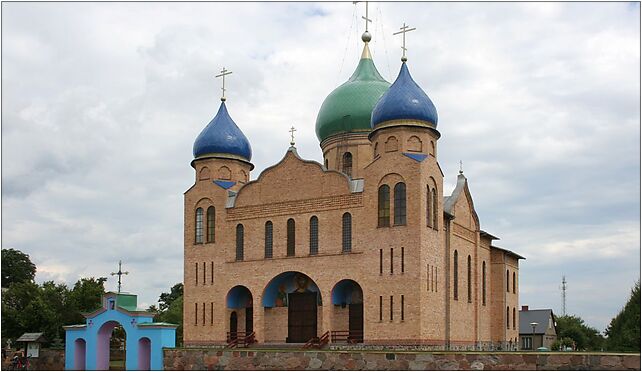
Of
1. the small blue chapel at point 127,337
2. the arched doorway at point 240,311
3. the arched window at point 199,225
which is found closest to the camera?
the small blue chapel at point 127,337

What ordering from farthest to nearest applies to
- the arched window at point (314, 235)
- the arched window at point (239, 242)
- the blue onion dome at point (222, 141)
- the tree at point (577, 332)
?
the tree at point (577, 332)
the blue onion dome at point (222, 141)
the arched window at point (239, 242)
the arched window at point (314, 235)

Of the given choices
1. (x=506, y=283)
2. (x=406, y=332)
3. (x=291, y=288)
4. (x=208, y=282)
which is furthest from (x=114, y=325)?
(x=506, y=283)

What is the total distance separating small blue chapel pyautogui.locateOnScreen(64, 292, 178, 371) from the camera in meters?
29.0

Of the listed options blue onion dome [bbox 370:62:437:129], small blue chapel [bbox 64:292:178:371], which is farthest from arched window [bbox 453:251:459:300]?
small blue chapel [bbox 64:292:178:371]

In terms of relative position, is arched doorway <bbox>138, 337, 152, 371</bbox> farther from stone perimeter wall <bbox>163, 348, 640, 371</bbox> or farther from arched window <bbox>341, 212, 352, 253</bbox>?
arched window <bbox>341, 212, 352, 253</bbox>

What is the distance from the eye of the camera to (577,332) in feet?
197

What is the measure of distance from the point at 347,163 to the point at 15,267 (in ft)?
123

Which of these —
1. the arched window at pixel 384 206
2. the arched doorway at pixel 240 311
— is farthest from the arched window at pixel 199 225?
the arched window at pixel 384 206

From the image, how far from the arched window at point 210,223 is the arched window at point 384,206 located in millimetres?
7896

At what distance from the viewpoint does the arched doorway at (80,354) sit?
3075 cm

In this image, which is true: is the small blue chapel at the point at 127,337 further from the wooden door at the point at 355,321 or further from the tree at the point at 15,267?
the tree at the point at 15,267

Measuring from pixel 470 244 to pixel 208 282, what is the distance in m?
11.1

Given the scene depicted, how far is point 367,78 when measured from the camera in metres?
36.2

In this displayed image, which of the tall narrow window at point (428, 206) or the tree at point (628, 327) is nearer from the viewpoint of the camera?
the tall narrow window at point (428, 206)
